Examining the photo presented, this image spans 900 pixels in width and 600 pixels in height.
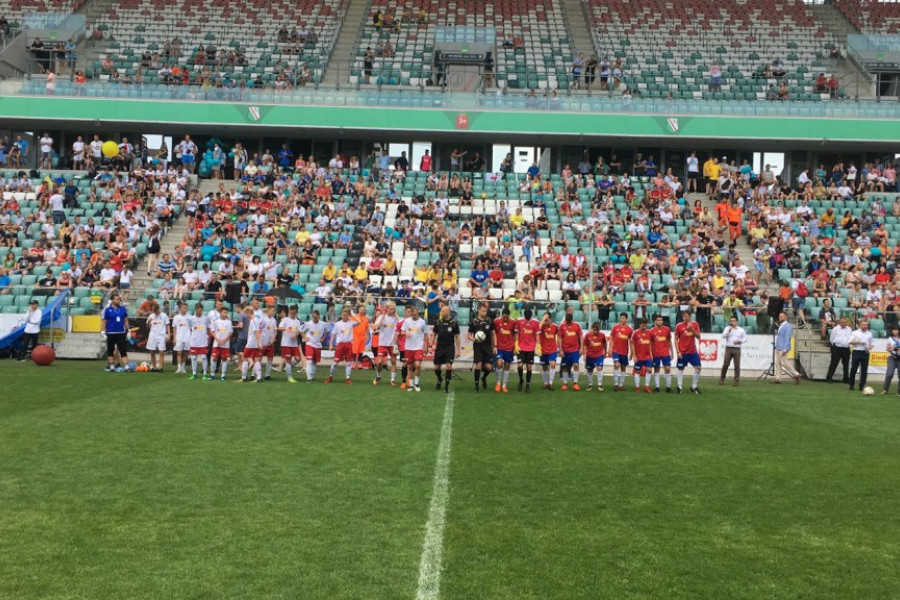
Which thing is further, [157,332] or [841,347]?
[841,347]

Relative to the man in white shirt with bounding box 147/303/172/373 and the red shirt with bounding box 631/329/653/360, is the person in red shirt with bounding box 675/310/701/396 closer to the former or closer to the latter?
the red shirt with bounding box 631/329/653/360

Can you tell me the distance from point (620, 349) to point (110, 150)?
77.9 feet

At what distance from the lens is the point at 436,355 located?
18422 millimetres

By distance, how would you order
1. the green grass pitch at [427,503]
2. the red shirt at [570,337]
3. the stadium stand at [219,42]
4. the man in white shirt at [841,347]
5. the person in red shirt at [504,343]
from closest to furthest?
the green grass pitch at [427,503], the person in red shirt at [504,343], the red shirt at [570,337], the man in white shirt at [841,347], the stadium stand at [219,42]

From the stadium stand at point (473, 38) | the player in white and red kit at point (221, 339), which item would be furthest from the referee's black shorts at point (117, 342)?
the stadium stand at point (473, 38)

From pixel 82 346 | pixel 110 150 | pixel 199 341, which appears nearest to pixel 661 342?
pixel 199 341

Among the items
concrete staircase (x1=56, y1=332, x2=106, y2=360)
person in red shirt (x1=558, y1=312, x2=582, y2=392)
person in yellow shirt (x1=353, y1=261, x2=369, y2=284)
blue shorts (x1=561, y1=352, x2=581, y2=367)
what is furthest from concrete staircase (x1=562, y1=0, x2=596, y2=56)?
concrete staircase (x1=56, y1=332, x2=106, y2=360)

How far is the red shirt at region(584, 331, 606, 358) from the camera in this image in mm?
20156

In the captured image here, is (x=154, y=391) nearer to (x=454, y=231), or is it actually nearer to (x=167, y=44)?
(x=454, y=231)

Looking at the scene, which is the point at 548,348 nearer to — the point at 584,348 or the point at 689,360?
the point at 584,348

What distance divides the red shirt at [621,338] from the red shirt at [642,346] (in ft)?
0.56

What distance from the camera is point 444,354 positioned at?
60.1 ft

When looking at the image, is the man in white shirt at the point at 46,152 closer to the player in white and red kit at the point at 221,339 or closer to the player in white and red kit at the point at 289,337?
the player in white and red kit at the point at 221,339

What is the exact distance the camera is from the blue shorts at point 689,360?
66.6ft
